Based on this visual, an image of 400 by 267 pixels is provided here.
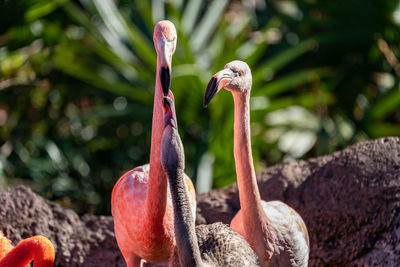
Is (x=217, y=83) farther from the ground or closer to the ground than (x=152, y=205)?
farther from the ground

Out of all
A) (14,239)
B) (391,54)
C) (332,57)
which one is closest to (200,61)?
(332,57)

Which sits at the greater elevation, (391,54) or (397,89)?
(391,54)

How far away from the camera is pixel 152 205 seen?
240 centimetres

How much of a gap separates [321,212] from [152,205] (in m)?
1.20

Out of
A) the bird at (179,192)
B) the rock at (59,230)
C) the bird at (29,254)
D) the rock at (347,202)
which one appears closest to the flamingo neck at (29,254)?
the bird at (29,254)

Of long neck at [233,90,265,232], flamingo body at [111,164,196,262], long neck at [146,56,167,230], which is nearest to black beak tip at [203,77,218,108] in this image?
long neck at [146,56,167,230]

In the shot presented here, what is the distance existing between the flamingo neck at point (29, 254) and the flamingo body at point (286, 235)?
943 millimetres

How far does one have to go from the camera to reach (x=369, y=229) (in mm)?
3018

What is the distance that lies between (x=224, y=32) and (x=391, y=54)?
1.66 metres

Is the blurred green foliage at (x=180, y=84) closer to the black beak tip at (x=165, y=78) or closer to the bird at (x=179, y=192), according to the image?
the black beak tip at (x=165, y=78)

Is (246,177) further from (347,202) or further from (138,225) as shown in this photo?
(347,202)

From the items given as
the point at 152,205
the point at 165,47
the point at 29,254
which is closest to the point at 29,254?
the point at 29,254

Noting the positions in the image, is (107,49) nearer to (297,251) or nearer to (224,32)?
(224,32)

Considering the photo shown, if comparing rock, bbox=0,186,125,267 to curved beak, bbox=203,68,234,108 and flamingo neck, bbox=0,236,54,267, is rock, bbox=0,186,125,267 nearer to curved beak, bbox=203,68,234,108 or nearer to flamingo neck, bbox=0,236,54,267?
flamingo neck, bbox=0,236,54,267
